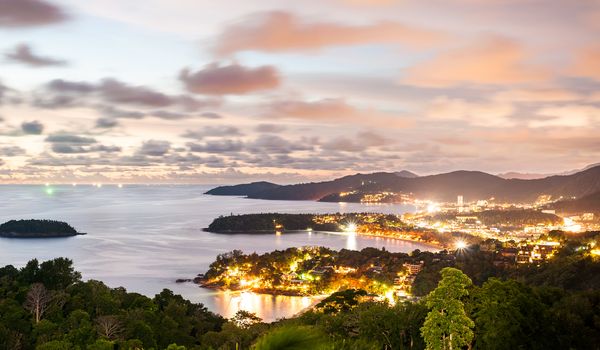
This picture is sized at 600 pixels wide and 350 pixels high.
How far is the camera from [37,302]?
73.2ft

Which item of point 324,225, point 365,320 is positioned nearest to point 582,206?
point 324,225

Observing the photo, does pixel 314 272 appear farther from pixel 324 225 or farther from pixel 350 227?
pixel 350 227

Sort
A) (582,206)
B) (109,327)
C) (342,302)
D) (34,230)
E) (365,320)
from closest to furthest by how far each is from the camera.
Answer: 1. (365,320)
2. (109,327)
3. (342,302)
4. (34,230)
5. (582,206)

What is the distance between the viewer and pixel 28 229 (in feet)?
325

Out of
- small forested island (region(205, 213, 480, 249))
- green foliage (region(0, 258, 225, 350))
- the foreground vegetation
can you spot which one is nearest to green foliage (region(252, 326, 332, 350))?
the foreground vegetation

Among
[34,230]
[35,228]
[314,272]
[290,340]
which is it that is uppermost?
[290,340]

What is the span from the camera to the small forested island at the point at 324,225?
112 meters

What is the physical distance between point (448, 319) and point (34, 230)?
100504 millimetres

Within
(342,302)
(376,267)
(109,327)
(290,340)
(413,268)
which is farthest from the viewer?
(376,267)

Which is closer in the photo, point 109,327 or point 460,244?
point 109,327

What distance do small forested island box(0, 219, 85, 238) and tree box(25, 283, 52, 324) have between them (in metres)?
83.2

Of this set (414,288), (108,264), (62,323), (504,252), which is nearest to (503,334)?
(62,323)

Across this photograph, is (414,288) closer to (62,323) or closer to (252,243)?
(62,323)

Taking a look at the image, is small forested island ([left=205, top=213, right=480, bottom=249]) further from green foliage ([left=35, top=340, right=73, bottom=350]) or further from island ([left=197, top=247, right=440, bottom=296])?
green foliage ([left=35, top=340, right=73, bottom=350])
